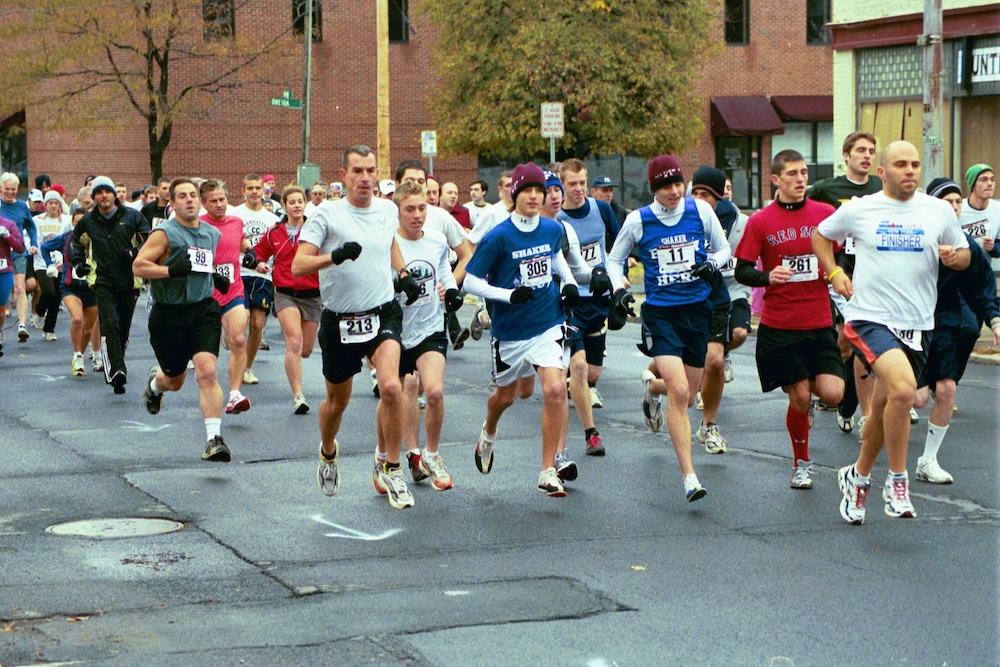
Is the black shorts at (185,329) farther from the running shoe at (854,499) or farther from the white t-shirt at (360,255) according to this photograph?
the running shoe at (854,499)

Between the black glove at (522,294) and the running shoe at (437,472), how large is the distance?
1.13m

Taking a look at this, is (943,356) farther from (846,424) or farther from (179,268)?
(179,268)

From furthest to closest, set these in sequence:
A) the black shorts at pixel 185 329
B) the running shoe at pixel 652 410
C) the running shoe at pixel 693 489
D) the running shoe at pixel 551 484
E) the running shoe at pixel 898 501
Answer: the running shoe at pixel 652 410 → the black shorts at pixel 185 329 → the running shoe at pixel 551 484 → the running shoe at pixel 693 489 → the running shoe at pixel 898 501

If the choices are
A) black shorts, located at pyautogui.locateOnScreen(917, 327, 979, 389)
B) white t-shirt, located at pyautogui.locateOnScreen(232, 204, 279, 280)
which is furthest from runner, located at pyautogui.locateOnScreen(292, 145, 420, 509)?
white t-shirt, located at pyautogui.locateOnScreen(232, 204, 279, 280)

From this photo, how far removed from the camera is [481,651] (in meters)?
5.71

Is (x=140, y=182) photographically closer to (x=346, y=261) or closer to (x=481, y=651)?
(x=346, y=261)

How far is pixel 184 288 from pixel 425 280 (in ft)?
6.94

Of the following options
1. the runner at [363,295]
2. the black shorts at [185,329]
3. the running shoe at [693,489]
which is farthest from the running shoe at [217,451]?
the running shoe at [693,489]

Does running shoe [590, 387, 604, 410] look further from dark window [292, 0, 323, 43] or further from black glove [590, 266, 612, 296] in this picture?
dark window [292, 0, 323, 43]

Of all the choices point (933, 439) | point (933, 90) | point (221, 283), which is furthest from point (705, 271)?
point (933, 90)

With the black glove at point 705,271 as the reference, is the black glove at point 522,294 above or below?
below

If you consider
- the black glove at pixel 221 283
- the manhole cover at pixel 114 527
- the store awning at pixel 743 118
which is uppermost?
the store awning at pixel 743 118

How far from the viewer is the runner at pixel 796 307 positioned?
892cm

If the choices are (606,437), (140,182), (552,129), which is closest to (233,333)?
(606,437)
